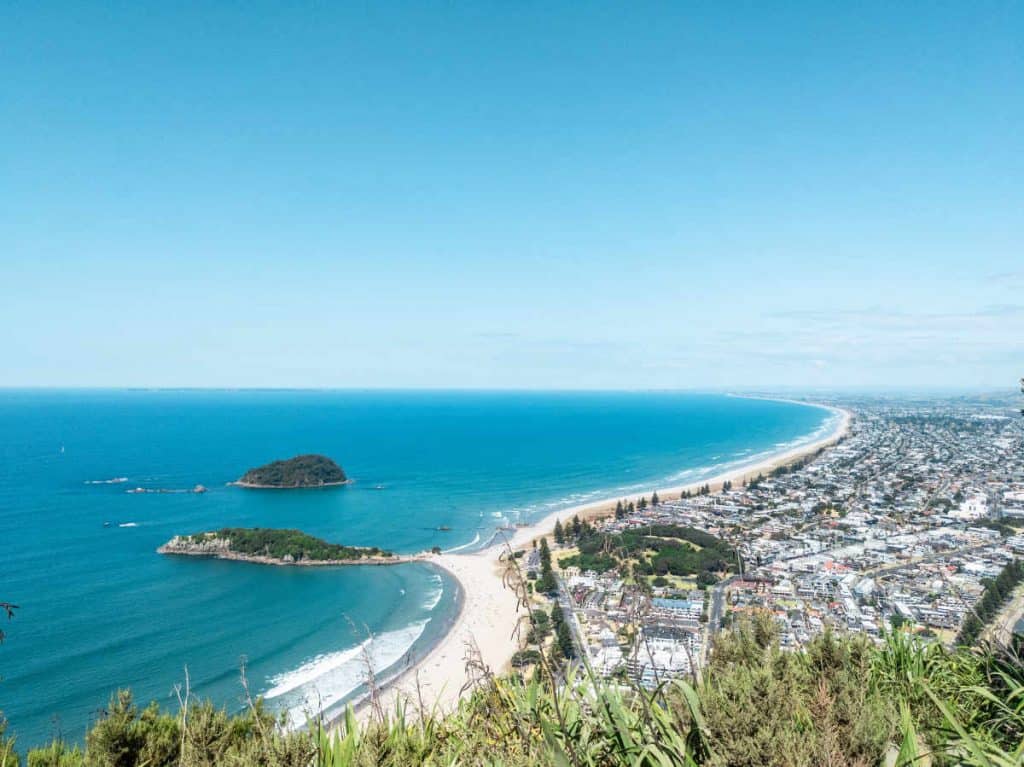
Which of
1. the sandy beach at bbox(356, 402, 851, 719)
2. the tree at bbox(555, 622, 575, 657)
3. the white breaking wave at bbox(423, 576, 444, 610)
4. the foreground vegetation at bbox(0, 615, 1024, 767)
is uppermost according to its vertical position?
the foreground vegetation at bbox(0, 615, 1024, 767)

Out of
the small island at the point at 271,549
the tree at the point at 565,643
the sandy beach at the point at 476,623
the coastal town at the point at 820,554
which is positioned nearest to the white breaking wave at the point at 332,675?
the sandy beach at the point at 476,623

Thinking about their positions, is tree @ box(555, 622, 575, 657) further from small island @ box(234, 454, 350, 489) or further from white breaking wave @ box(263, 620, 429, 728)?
small island @ box(234, 454, 350, 489)

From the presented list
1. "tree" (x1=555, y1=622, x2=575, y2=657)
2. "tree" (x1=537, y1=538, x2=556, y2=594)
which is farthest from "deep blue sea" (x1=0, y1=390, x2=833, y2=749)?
"tree" (x1=555, y1=622, x2=575, y2=657)

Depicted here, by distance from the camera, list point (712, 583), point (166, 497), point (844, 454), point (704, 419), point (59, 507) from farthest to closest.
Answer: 1. point (704, 419)
2. point (844, 454)
3. point (166, 497)
4. point (59, 507)
5. point (712, 583)

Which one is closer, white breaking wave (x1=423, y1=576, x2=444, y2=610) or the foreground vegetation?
the foreground vegetation

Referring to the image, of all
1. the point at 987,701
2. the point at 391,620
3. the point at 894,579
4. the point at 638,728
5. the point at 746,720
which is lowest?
the point at 391,620

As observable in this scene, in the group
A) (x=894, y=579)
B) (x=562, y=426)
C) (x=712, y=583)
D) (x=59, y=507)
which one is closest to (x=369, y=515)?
(x=59, y=507)

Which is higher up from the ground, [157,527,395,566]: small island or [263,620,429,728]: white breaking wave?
[157,527,395,566]: small island

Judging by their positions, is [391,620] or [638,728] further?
[391,620]

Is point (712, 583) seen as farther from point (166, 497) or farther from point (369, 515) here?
point (166, 497)
